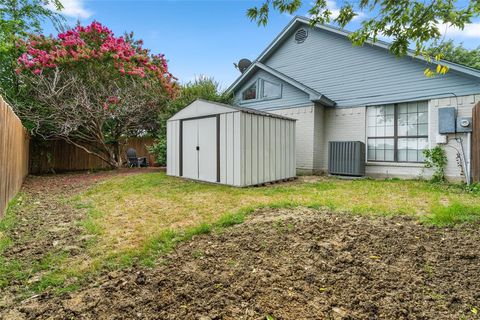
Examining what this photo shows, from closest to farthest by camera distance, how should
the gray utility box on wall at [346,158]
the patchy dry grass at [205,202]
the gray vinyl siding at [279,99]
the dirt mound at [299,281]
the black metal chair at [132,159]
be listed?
1. the dirt mound at [299,281]
2. the patchy dry grass at [205,202]
3. the gray utility box on wall at [346,158]
4. the gray vinyl siding at [279,99]
5. the black metal chair at [132,159]

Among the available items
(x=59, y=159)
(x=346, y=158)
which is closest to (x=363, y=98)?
(x=346, y=158)

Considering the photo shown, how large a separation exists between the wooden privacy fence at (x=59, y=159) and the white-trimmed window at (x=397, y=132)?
35.2 ft

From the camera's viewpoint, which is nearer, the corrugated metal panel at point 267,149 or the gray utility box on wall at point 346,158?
the corrugated metal panel at point 267,149

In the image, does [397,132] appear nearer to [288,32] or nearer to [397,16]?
[288,32]

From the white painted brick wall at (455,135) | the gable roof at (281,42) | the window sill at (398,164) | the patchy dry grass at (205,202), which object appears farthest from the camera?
the gable roof at (281,42)

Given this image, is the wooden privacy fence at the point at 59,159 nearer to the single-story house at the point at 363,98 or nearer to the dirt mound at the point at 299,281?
the single-story house at the point at 363,98

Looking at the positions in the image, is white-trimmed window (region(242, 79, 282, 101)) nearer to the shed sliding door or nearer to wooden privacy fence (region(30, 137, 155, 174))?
the shed sliding door

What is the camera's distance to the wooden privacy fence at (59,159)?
1193cm

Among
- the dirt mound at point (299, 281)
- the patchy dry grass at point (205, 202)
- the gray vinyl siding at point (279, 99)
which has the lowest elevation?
the dirt mound at point (299, 281)

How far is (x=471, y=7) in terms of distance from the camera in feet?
8.96

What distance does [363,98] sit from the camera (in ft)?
31.6

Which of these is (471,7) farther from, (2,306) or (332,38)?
(332,38)

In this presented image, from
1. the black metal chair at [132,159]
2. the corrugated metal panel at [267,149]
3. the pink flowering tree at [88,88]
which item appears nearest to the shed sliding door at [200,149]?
the corrugated metal panel at [267,149]

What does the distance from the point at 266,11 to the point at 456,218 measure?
150 inches
